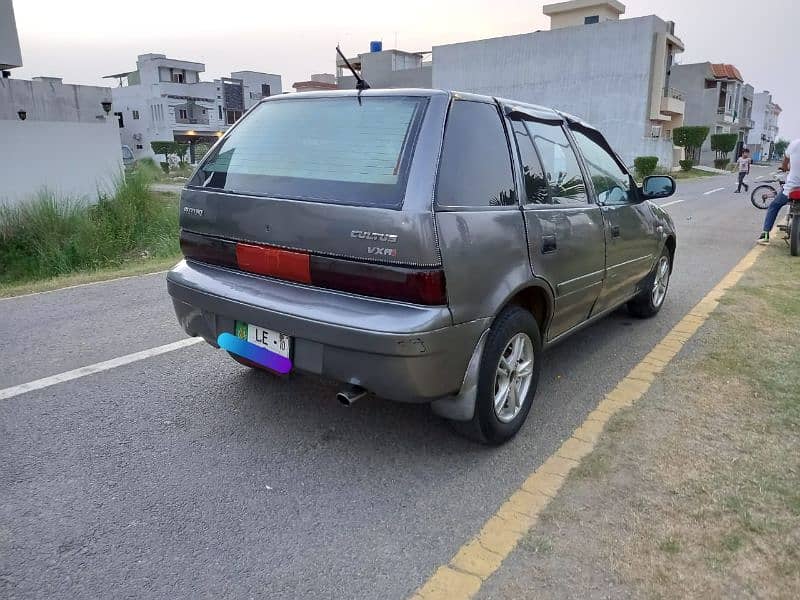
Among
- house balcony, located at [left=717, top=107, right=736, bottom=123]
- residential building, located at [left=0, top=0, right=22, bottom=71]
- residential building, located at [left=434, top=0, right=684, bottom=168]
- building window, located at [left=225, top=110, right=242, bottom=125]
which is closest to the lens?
residential building, located at [left=0, top=0, right=22, bottom=71]

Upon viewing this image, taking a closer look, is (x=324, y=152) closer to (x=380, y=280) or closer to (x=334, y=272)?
(x=334, y=272)

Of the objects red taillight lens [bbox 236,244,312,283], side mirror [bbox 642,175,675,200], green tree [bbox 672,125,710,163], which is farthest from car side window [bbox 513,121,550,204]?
green tree [bbox 672,125,710,163]

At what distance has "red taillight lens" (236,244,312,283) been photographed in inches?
117

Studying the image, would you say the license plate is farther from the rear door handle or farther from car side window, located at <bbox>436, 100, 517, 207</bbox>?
the rear door handle

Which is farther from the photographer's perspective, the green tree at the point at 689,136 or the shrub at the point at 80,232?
the green tree at the point at 689,136

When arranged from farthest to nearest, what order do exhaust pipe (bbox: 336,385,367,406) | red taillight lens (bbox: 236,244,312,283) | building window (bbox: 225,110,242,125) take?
building window (bbox: 225,110,242,125), red taillight lens (bbox: 236,244,312,283), exhaust pipe (bbox: 336,385,367,406)

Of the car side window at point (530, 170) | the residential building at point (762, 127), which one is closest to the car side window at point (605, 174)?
the car side window at point (530, 170)

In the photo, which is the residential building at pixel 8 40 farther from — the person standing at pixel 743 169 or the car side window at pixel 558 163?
the person standing at pixel 743 169

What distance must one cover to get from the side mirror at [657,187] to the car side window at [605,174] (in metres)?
0.17

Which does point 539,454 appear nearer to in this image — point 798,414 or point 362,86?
point 798,414

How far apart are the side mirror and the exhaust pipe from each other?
3.26 m

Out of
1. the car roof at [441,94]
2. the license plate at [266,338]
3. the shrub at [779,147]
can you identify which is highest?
the car roof at [441,94]

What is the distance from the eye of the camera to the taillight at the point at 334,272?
106 inches

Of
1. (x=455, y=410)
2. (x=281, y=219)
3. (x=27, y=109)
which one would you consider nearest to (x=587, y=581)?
(x=455, y=410)
